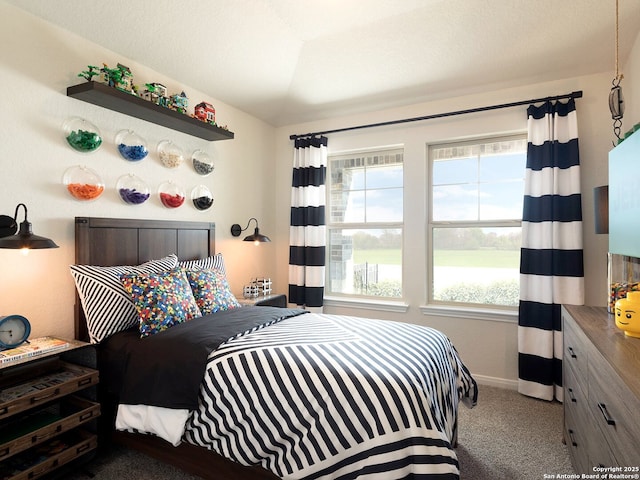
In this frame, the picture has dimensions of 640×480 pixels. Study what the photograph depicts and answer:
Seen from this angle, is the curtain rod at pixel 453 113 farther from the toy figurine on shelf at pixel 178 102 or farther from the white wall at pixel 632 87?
the toy figurine on shelf at pixel 178 102

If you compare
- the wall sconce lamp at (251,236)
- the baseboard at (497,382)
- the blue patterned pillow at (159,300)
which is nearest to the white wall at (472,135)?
the baseboard at (497,382)

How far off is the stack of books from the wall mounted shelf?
1.49m

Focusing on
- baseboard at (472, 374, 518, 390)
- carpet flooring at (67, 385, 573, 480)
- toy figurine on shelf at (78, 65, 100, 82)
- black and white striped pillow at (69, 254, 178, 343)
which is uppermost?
toy figurine on shelf at (78, 65, 100, 82)

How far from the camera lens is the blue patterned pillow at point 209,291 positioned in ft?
7.96

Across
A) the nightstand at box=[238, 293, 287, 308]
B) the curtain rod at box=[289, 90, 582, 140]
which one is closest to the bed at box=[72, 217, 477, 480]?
the nightstand at box=[238, 293, 287, 308]

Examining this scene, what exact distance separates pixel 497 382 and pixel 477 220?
57.0 inches

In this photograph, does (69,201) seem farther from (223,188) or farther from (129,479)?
(129,479)

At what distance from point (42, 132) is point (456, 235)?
3.29 metres

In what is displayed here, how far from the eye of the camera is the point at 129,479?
1.92 meters

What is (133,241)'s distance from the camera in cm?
258

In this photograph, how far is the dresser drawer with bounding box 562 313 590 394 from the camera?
5.33 feet

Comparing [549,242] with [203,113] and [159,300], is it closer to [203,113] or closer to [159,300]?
[159,300]

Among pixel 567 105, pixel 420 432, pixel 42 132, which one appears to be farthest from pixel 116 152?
pixel 567 105

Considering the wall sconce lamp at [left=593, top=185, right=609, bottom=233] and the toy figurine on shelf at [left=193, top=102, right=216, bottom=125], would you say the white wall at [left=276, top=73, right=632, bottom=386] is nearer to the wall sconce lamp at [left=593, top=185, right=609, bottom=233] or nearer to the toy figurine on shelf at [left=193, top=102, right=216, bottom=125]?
the wall sconce lamp at [left=593, top=185, right=609, bottom=233]
